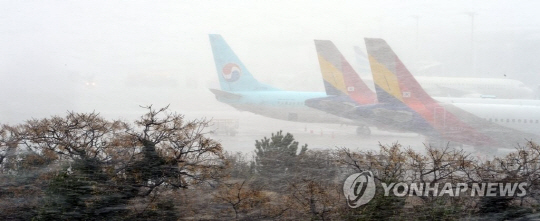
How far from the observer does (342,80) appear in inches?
170

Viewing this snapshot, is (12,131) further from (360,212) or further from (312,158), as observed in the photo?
(360,212)

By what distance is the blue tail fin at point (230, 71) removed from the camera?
371 centimetres

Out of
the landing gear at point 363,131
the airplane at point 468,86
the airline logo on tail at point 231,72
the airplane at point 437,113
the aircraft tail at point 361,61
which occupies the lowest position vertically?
the landing gear at point 363,131

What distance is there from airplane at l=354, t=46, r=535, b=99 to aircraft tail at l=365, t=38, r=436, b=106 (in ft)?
0.19

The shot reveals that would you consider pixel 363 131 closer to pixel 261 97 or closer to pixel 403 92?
pixel 403 92

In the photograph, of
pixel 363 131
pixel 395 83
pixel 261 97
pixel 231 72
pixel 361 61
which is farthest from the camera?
pixel 261 97

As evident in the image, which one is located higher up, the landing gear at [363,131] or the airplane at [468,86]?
the airplane at [468,86]

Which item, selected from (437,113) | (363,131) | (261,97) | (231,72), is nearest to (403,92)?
(437,113)

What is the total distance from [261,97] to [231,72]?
1.57 feet

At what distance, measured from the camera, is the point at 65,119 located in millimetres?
3141

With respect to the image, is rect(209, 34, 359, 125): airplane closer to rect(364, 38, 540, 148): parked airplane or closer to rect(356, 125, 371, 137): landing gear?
rect(356, 125, 371, 137): landing gear

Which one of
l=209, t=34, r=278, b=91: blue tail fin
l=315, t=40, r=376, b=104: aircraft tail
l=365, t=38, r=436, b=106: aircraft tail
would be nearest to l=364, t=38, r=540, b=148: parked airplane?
l=365, t=38, r=436, b=106: aircraft tail

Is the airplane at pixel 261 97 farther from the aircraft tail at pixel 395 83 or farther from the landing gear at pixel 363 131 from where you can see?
the aircraft tail at pixel 395 83

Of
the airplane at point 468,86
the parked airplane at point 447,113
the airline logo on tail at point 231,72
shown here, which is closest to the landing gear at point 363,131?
the parked airplane at point 447,113
